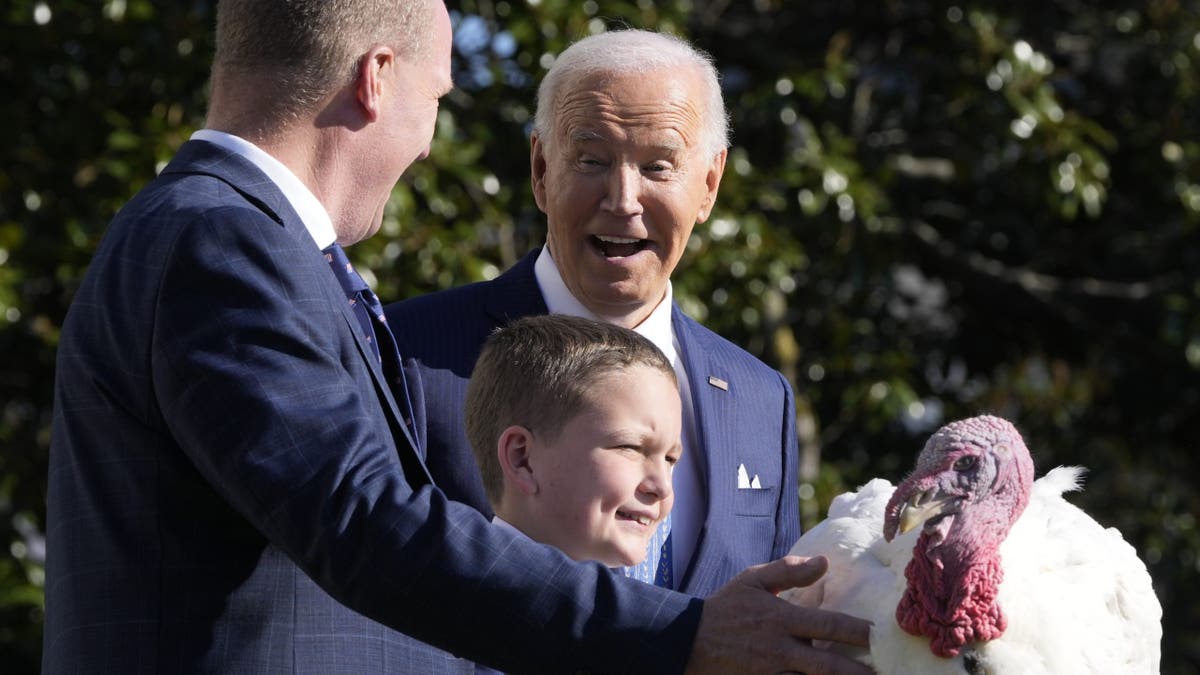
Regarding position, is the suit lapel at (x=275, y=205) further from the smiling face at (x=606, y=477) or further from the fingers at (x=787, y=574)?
the fingers at (x=787, y=574)

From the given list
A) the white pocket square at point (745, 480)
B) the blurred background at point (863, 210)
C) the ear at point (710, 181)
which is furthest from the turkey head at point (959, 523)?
the blurred background at point (863, 210)

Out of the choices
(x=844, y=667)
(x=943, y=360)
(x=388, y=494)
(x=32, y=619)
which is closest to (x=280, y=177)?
(x=388, y=494)

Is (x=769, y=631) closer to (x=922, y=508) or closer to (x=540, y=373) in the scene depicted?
(x=922, y=508)

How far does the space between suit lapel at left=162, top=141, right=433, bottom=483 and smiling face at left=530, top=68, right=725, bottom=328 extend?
1.16 meters

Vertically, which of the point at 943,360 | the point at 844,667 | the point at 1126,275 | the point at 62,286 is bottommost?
the point at 943,360

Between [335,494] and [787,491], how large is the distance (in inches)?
66.3

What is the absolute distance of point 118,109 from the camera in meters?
5.98

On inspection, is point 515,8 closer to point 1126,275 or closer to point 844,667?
point 1126,275

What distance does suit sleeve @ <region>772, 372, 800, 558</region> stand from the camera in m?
3.50

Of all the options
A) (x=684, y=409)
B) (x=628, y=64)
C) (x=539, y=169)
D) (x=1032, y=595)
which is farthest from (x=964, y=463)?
(x=539, y=169)

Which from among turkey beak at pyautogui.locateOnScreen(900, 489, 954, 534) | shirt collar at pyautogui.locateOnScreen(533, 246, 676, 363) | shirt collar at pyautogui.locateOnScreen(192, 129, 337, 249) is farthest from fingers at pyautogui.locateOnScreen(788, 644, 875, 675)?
shirt collar at pyautogui.locateOnScreen(533, 246, 676, 363)

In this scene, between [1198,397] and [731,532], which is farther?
[1198,397]

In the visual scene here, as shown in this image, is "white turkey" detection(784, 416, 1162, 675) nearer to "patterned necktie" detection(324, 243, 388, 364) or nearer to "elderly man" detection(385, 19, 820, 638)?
"patterned necktie" detection(324, 243, 388, 364)

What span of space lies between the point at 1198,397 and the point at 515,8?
3922mm
